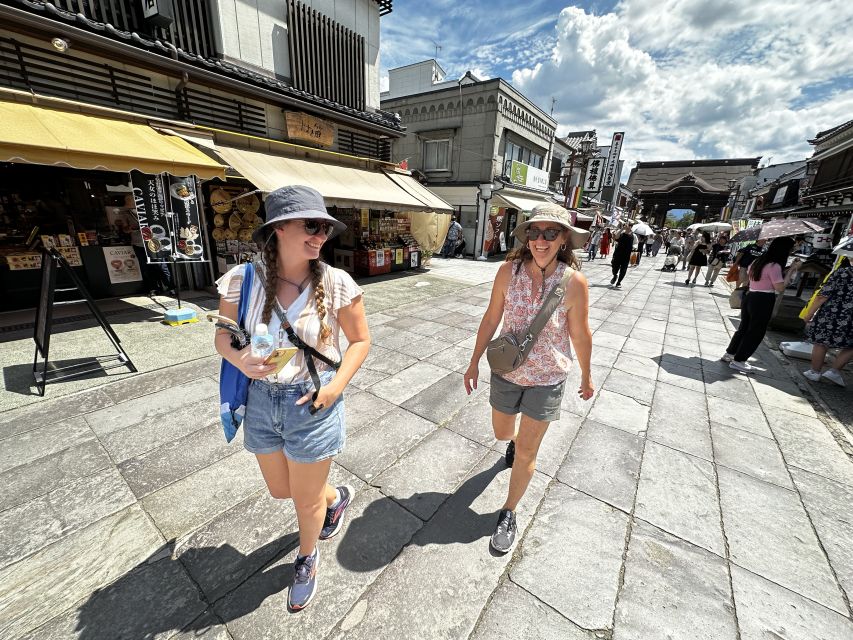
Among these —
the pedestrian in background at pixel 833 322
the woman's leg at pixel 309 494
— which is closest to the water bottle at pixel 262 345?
the woman's leg at pixel 309 494

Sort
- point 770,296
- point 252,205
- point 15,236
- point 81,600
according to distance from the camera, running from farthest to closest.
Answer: point 252,205
point 15,236
point 770,296
point 81,600

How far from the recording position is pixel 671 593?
1.88 metres

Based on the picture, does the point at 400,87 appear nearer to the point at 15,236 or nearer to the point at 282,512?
the point at 15,236

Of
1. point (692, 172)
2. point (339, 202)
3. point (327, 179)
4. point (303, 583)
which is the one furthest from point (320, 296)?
point (692, 172)

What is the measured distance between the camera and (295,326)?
4.94 feet

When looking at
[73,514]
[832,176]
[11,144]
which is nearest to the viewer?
[73,514]

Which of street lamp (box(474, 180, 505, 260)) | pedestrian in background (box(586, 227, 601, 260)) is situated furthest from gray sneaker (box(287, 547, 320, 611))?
pedestrian in background (box(586, 227, 601, 260))

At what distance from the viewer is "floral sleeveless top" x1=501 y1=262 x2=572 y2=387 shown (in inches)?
78.0

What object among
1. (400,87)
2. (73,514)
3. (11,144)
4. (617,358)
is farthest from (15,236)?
(400,87)

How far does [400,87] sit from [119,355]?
21.6 m

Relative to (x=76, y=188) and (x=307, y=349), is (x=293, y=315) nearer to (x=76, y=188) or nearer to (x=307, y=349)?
(x=307, y=349)

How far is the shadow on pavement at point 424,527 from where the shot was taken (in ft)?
6.62

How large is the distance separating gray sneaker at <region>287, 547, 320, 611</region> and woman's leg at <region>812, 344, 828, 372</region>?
6.77 metres

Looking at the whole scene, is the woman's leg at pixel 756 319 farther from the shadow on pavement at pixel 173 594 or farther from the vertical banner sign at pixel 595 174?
the vertical banner sign at pixel 595 174
